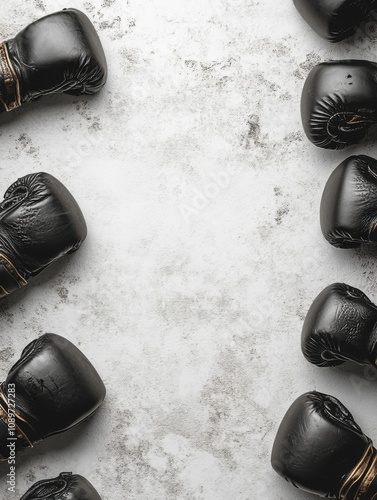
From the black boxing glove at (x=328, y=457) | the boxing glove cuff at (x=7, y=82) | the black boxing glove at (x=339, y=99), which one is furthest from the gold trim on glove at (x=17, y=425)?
the black boxing glove at (x=339, y=99)

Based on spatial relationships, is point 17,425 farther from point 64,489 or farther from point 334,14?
point 334,14

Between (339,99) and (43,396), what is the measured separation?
1983 millimetres

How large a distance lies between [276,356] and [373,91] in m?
1.39

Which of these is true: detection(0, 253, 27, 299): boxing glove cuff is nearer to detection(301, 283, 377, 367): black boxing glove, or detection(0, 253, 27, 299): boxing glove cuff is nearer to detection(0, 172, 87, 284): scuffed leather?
detection(0, 172, 87, 284): scuffed leather

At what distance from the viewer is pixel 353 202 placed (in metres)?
3.45

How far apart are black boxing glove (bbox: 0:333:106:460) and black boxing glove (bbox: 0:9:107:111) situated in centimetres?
123

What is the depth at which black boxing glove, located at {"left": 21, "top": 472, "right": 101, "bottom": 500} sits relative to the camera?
3.45 m

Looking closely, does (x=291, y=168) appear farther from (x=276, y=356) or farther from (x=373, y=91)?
(x=276, y=356)

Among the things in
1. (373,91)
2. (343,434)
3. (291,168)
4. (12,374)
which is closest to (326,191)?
(291,168)

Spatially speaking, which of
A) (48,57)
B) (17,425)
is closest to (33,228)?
(48,57)

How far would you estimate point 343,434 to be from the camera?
338cm

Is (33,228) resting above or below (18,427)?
above

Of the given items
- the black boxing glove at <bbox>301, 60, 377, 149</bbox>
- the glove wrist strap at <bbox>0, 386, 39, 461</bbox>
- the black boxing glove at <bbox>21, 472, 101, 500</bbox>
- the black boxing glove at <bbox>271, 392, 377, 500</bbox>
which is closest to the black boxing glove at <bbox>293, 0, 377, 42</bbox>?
the black boxing glove at <bbox>301, 60, 377, 149</bbox>

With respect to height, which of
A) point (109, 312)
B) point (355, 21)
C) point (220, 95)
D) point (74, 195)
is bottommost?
point (109, 312)
